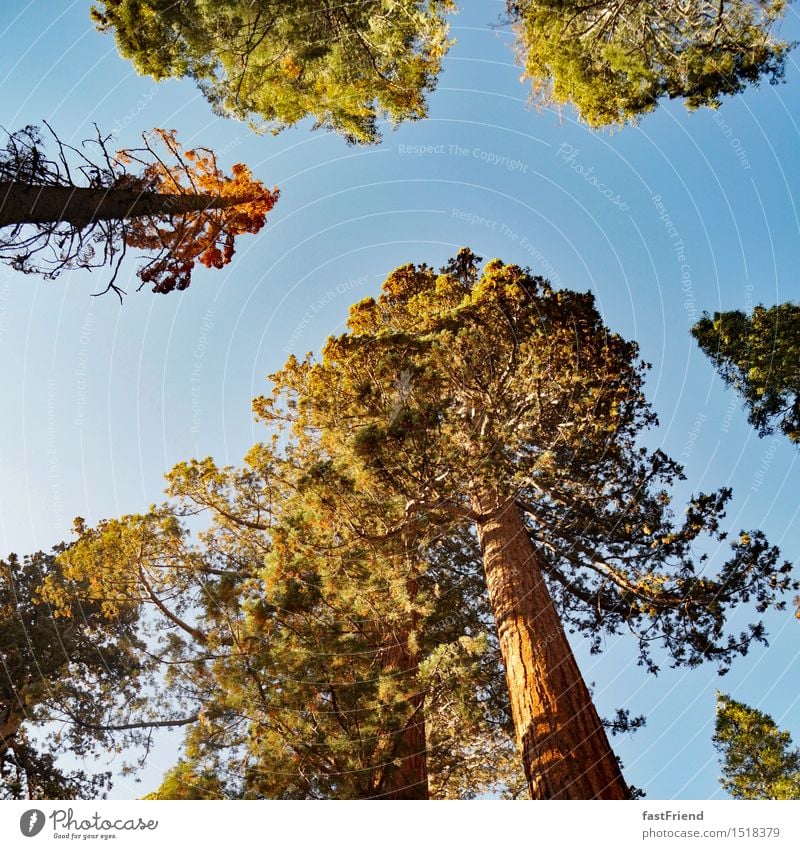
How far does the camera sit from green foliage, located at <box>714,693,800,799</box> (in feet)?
24.1

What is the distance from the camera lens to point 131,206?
617cm

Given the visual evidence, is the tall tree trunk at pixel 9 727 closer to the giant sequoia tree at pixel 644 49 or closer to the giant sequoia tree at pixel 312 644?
the giant sequoia tree at pixel 312 644

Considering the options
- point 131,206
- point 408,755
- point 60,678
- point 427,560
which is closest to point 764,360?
point 427,560

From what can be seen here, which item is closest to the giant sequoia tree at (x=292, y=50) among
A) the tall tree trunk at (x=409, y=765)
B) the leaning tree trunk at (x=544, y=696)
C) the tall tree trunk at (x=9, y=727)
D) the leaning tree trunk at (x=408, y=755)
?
the leaning tree trunk at (x=544, y=696)

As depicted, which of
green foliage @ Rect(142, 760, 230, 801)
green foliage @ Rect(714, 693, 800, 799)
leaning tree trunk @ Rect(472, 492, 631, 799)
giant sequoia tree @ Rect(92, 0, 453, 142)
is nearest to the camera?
leaning tree trunk @ Rect(472, 492, 631, 799)

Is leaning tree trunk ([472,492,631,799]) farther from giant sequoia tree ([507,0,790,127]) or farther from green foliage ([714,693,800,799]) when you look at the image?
giant sequoia tree ([507,0,790,127])

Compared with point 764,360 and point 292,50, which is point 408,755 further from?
point 292,50

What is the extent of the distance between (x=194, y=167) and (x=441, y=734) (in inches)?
310

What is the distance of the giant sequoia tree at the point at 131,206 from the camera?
550cm

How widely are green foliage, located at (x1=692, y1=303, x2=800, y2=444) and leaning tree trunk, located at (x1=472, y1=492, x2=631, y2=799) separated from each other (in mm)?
4467

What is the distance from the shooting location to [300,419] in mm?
10188

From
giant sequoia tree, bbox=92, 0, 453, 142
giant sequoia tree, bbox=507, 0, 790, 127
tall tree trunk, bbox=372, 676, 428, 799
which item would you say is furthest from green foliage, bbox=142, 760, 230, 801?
giant sequoia tree, bbox=507, 0, 790, 127

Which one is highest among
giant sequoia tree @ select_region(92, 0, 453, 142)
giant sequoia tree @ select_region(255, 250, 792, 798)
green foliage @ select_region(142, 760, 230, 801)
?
giant sequoia tree @ select_region(92, 0, 453, 142)

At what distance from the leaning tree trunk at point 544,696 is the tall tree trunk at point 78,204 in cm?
602
